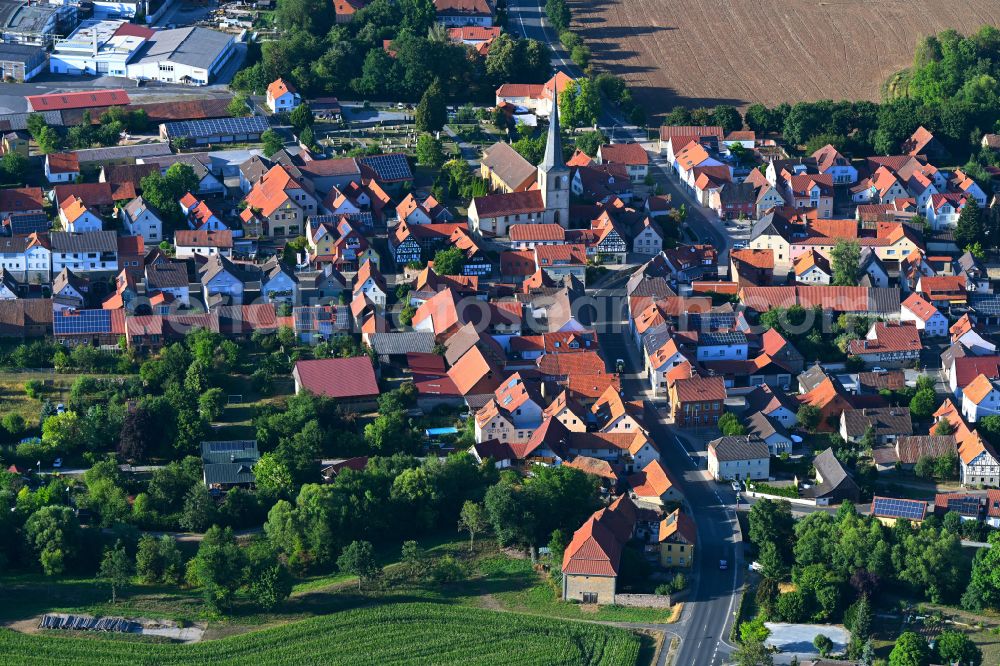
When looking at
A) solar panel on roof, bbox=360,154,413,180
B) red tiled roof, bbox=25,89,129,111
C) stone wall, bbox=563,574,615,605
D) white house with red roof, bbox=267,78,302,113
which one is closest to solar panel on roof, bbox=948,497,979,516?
stone wall, bbox=563,574,615,605

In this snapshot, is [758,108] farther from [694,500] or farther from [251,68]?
Answer: [694,500]

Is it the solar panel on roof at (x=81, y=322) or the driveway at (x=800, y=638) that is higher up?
the solar panel on roof at (x=81, y=322)

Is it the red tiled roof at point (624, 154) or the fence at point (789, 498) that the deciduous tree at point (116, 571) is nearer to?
the fence at point (789, 498)

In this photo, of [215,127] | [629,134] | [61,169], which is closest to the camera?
[61,169]

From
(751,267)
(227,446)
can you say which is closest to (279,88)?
(751,267)

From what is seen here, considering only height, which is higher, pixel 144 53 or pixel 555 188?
pixel 144 53

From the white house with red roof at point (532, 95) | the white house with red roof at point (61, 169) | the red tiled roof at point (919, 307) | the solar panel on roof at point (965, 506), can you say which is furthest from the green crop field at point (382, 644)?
the white house with red roof at point (532, 95)

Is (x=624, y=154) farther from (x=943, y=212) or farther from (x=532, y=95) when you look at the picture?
(x=943, y=212)

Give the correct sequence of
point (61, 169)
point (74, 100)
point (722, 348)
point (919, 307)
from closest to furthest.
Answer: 1. point (722, 348)
2. point (919, 307)
3. point (61, 169)
4. point (74, 100)
